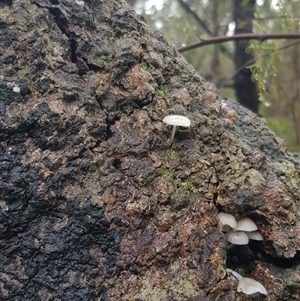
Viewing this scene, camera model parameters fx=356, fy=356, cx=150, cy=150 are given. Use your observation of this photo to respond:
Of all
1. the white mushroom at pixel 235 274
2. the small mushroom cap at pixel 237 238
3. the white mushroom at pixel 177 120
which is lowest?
the white mushroom at pixel 235 274

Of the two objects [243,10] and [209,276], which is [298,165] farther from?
[243,10]

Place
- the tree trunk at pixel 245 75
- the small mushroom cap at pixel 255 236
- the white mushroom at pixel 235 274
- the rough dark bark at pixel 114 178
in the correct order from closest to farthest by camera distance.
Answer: the rough dark bark at pixel 114 178
the white mushroom at pixel 235 274
the small mushroom cap at pixel 255 236
the tree trunk at pixel 245 75

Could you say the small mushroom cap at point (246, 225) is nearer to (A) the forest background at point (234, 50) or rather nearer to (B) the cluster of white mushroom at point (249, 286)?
(B) the cluster of white mushroom at point (249, 286)

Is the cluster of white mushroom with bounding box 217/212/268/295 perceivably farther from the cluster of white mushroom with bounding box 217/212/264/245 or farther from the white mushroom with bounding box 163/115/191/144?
the white mushroom with bounding box 163/115/191/144

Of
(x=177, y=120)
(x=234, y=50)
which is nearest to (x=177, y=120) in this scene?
(x=177, y=120)

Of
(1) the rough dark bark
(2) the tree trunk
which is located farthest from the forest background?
(1) the rough dark bark

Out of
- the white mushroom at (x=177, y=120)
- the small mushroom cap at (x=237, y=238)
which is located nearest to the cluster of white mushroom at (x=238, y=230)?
the small mushroom cap at (x=237, y=238)
